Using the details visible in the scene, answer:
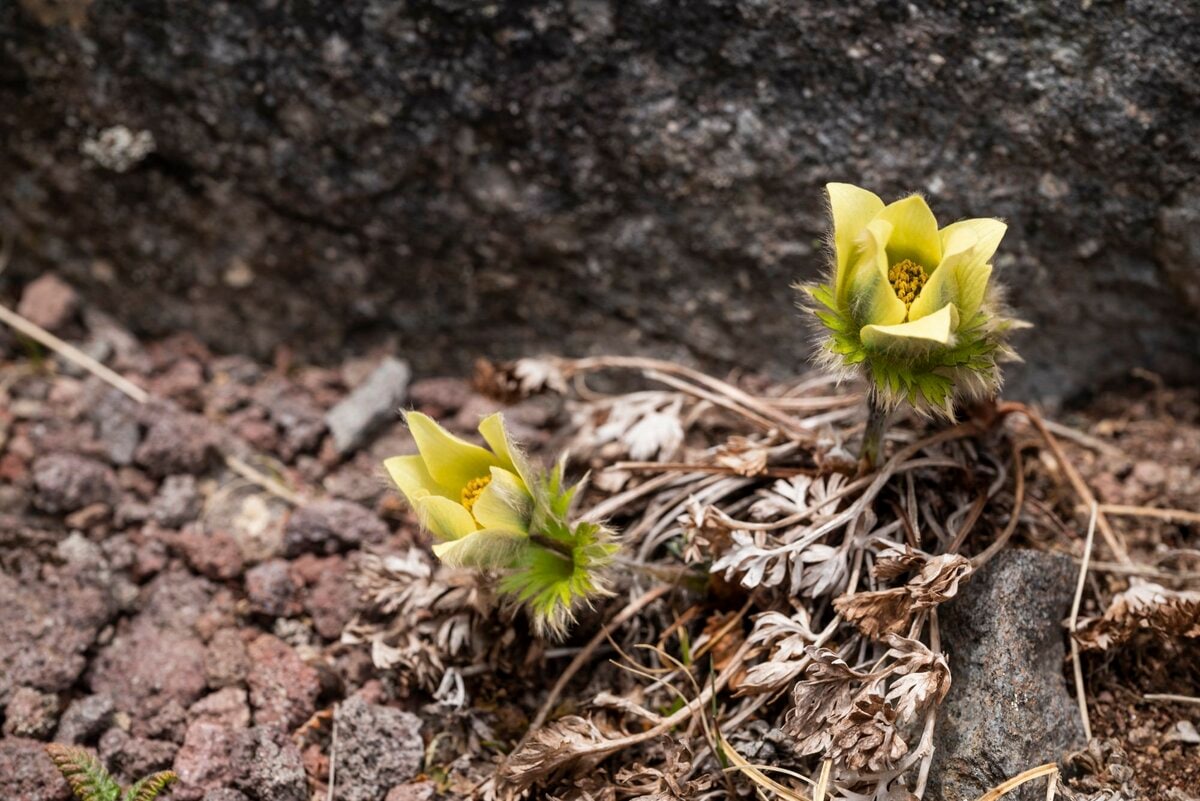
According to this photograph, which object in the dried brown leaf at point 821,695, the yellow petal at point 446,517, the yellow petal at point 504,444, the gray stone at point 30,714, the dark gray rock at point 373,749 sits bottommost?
the dark gray rock at point 373,749

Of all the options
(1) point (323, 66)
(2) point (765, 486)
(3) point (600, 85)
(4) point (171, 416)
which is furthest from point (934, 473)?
(4) point (171, 416)

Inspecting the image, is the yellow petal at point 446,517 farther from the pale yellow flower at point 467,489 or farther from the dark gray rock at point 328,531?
the dark gray rock at point 328,531

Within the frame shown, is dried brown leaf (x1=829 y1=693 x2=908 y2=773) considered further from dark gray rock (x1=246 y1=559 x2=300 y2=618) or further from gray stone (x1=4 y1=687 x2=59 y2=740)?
gray stone (x1=4 y1=687 x2=59 y2=740)

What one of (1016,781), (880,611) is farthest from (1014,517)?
(1016,781)

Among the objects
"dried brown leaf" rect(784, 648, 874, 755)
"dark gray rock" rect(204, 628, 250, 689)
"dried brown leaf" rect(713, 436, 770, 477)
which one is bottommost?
"dark gray rock" rect(204, 628, 250, 689)

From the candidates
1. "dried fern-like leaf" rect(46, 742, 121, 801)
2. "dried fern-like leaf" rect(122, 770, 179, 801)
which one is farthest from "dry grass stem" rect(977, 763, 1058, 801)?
"dried fern-like leaf" rect(46, 742, 121, 801)

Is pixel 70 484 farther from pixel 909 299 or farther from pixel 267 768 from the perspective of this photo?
pixel 909 299

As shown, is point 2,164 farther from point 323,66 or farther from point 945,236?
point 945,236

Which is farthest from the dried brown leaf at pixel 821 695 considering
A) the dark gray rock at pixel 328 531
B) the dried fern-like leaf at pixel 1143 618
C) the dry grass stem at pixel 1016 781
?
the dark gray rock at pixel 328 531
